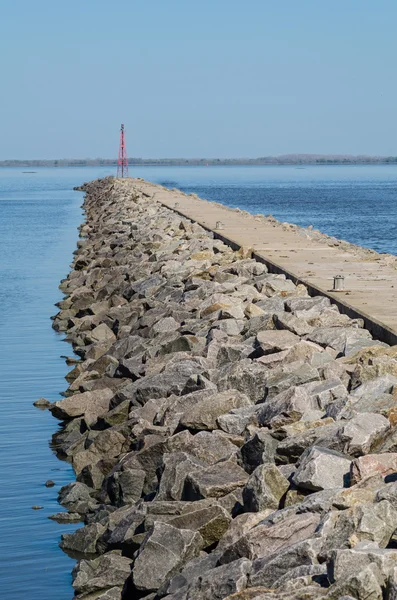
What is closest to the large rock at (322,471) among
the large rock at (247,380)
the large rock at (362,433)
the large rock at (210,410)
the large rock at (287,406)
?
the large rock at (362,433)

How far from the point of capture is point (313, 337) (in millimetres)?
8367

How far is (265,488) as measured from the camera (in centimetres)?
532

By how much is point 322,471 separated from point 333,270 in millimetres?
7215

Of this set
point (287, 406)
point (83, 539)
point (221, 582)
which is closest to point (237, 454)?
point (287, 406)

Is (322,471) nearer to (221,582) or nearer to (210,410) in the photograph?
(221,582)

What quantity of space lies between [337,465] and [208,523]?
2.33 feet

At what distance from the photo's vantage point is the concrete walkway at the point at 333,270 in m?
8.98

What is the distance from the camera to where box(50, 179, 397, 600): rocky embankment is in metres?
4.47

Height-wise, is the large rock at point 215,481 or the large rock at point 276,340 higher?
the large rock at point 276,340

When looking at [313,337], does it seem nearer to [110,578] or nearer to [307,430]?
[307,430]

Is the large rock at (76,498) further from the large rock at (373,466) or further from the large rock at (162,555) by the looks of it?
the large rock at (373,466)

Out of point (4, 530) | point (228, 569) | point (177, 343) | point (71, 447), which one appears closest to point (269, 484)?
point (228, 569)

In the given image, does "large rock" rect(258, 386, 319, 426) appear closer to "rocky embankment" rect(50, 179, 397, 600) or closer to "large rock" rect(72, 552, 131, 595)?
"rocky embankment" rect(50, 179, 397, 600)

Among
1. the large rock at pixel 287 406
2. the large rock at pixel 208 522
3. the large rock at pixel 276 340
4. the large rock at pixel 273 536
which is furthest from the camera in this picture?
the large rock at pixel 276 340
